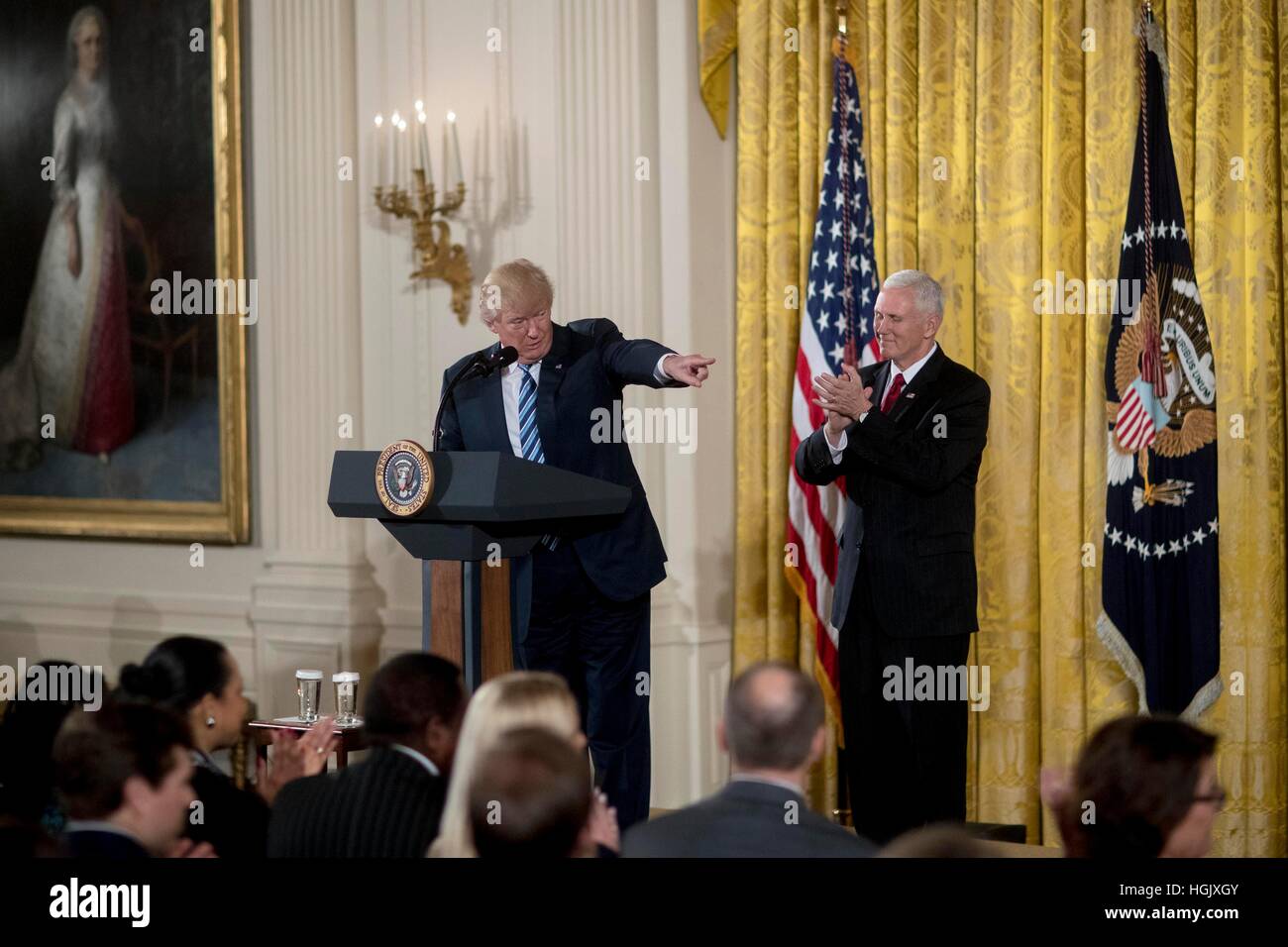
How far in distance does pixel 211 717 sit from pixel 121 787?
0.89 m

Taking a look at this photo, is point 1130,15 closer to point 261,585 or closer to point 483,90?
point 483,90

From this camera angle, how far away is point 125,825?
2.62m

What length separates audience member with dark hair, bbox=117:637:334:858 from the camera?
123 inches

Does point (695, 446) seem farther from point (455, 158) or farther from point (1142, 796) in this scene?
point (1142, 796)

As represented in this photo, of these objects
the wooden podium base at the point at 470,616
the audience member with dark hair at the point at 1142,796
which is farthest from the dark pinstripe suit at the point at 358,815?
the wooden podium base at the point at 470,616

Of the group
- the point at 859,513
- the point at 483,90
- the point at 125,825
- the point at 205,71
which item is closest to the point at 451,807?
the point at 125,825

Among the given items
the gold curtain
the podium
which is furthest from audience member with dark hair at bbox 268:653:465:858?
the gold curtain

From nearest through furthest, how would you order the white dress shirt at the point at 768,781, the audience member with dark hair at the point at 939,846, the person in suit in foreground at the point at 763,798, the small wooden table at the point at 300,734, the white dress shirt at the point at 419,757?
the audience member with dark hair at the point at 939,846 < the person in suit in foreground at the point at 763,798 < the white dress shirt at the point at 768,781 < the white dress shirt at the point at 419,757 < the small wooden table at the point at 300,734

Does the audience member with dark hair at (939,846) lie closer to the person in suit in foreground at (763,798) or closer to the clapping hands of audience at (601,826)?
the person in suit in foreground at (763,798)

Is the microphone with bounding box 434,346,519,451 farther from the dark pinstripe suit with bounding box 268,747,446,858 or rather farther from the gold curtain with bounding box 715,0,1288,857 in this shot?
the gold curtain with bounding box 715,0,1288,857

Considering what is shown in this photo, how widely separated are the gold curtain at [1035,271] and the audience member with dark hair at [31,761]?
9.05 feet

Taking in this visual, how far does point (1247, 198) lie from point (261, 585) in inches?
167

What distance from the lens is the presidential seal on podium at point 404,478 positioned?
3.83 m

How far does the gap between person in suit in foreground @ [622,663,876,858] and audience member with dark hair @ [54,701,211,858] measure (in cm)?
80
